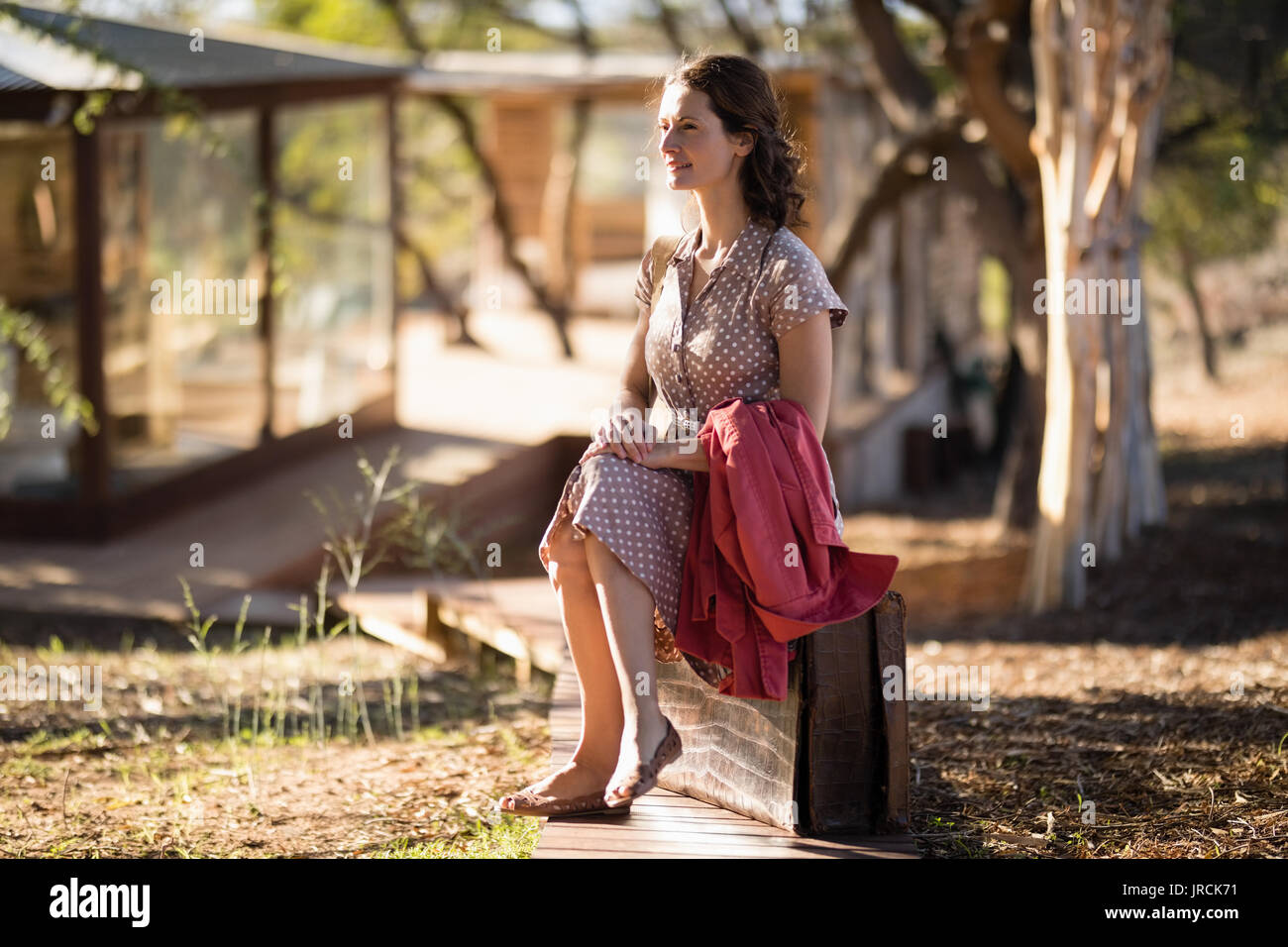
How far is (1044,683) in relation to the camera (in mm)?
5348

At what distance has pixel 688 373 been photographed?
11.5 ft

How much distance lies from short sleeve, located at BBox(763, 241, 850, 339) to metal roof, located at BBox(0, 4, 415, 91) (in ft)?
12.0

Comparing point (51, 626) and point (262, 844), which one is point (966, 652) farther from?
point (51, 626)

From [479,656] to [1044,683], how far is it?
2361mm

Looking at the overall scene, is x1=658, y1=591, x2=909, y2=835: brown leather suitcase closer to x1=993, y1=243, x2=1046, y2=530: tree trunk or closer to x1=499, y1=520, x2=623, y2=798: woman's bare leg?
x1=499, y1=520, x2=623, y2=798: woman's bare leg

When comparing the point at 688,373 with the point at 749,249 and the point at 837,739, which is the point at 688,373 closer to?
the point at 749,249

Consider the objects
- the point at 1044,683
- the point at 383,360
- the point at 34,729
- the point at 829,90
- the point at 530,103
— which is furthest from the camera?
the point at 530,103

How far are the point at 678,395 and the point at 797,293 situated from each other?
411 millimetres

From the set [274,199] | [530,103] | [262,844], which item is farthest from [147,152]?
[530,103]

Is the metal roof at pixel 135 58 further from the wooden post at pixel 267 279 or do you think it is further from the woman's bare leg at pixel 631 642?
the woman's bare leg at pixel 631 642

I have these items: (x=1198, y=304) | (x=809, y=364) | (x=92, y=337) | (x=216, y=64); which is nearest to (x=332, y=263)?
(x=216, y=64)

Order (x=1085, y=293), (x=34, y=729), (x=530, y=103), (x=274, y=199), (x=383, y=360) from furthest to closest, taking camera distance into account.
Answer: (x=530, y=103) < (x=383, y=360) < (x=274, y=199) < (x=1085, y=293) < (x=34, y=729)

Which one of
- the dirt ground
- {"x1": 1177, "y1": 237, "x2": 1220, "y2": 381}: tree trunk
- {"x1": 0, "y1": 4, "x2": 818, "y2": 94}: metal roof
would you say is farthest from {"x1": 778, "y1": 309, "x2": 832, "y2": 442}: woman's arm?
{"x1": 1177, "y1": 237, "x2": 1220, "y2": 381}: tree trunk

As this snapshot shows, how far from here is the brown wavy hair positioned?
11.2ft
